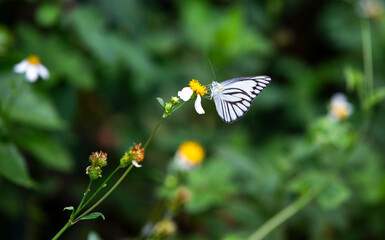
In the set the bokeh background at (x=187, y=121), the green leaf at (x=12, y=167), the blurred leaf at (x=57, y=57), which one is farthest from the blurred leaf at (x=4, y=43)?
the green leaf at (x=12, y=167)

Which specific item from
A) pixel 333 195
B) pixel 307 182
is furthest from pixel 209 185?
pixel 333 195

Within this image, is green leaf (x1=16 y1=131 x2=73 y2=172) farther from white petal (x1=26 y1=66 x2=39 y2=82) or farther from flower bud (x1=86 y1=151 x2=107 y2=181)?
flower bud (x1=86 y1=151 x2=107 y2=181)

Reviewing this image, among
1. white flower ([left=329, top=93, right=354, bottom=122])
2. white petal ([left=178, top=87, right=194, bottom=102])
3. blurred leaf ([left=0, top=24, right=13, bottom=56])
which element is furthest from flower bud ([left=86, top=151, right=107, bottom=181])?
white flower ([left=329, top=93, right=354, bottom=122])

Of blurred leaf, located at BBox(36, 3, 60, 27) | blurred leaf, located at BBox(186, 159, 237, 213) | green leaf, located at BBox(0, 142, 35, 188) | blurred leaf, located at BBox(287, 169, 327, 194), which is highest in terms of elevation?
blurred leaf, located at BBox(36, 3, 60, 27)

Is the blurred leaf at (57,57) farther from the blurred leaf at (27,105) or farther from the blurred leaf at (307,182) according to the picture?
the blurred leaf at (307,182)

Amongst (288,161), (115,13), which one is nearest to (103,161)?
(288,161)

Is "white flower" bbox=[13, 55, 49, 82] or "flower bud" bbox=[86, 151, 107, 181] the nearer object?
"flower bud" bbox=[86, 151, 107, 181]

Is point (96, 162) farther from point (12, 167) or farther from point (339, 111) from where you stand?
point (339, 111)
